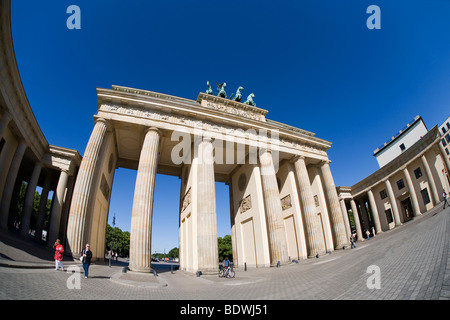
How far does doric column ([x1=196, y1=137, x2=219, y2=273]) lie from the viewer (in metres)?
12.9

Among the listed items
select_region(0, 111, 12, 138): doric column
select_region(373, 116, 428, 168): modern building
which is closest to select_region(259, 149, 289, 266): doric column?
select_region(0, 111, 12, 138): doric column

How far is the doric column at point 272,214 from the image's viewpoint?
52.1 ft

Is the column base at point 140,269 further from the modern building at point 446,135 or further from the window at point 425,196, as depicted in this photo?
the modern building at point 446,135

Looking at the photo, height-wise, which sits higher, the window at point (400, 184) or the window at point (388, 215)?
the window at point (400, 184)

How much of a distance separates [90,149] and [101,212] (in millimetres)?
7113

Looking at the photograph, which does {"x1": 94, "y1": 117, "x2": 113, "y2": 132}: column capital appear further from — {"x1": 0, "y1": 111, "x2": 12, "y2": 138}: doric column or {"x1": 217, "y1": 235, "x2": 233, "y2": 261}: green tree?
{"x1": 217, "y1": 235, "x2": 233, "y2": 261}: green tree

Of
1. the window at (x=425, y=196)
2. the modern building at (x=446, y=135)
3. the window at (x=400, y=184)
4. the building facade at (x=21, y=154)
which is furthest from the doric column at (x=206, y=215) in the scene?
the modern building at (x=446, y=135)

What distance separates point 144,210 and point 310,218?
15114 millimetres

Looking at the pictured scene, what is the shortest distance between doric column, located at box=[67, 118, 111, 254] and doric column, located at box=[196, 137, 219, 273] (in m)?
7.34

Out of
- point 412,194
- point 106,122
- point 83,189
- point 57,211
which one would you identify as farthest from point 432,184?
point 57,211

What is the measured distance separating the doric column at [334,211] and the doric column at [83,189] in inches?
863

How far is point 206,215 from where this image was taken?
13898mm

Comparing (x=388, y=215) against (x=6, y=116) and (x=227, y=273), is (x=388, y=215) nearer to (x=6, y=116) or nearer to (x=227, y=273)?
(x=227, y=273)
